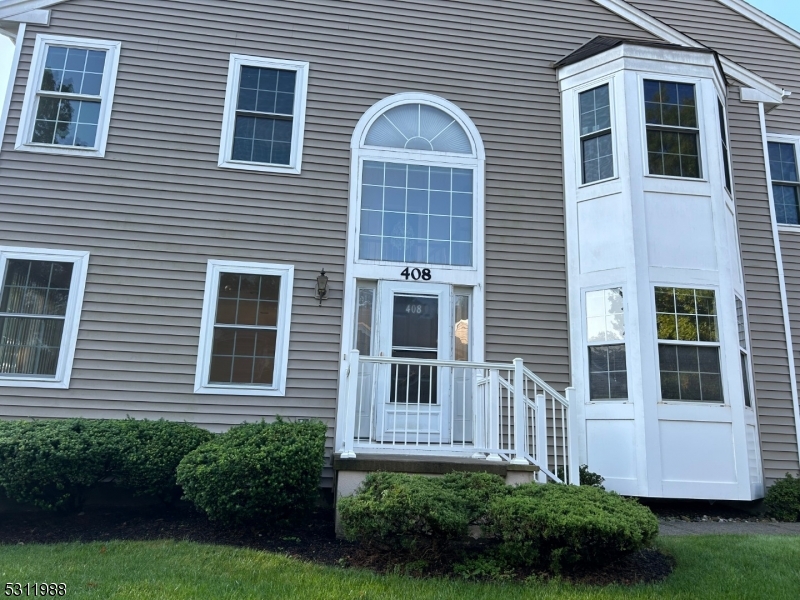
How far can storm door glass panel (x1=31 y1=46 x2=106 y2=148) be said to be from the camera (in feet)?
24.8

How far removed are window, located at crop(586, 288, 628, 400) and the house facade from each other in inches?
1.1

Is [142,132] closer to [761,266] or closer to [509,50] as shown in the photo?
[509,50]

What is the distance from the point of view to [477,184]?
7922mm

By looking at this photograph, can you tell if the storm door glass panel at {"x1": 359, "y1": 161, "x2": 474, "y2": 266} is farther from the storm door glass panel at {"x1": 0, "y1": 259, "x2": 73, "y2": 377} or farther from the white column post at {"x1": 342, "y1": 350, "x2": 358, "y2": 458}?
the storm door glass panel at {"x1": 0, "y1": 259, "x2": 73, "y2": 377}

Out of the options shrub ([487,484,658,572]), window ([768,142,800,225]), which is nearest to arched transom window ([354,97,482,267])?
shrub ([487,484,658,572])

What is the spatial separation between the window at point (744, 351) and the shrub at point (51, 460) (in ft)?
23.5

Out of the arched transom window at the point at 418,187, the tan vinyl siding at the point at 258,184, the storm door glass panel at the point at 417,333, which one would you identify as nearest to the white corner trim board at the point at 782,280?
the tan vinyl siding at the point at 258,184

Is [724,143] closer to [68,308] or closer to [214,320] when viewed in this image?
[214,320]

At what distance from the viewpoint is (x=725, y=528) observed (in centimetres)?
621

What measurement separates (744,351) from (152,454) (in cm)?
696

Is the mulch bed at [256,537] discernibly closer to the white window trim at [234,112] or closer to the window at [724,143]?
the white window trim at [234,112]

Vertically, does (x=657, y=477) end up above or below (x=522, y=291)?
below

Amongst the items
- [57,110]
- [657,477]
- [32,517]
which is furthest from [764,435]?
[57,110]

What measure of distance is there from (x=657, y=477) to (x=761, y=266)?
3.61 m
